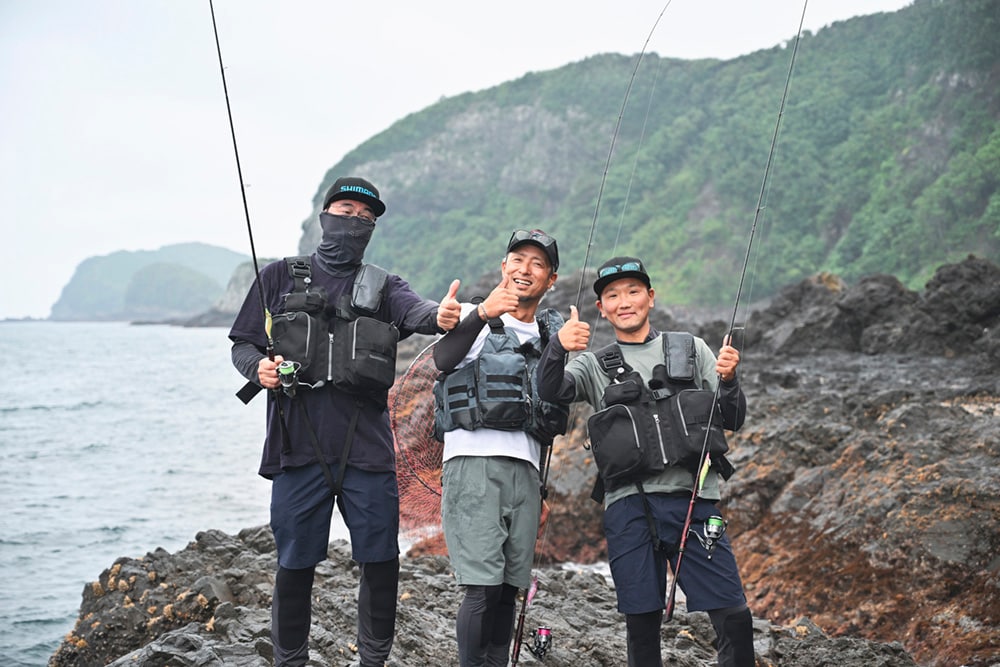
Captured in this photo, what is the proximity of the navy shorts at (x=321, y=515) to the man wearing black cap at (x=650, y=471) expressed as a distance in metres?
0.90

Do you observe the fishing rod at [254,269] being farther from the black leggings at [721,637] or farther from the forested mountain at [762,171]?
the forested mountain at [762,171]

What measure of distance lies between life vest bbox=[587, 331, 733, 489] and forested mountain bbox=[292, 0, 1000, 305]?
35.6 feet

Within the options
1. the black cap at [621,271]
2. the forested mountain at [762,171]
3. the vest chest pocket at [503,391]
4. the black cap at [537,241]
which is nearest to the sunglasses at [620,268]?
the black cap at [621,271]

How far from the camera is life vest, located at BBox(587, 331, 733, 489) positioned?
13.3 feet

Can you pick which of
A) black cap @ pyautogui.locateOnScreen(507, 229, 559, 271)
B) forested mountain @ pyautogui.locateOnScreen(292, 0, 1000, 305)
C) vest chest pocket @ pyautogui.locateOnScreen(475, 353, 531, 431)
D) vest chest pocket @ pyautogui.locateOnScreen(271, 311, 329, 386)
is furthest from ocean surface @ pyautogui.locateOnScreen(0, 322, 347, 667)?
forested mountain @ pyautogui.locateOnScreen(292, 0, 1000, 305)

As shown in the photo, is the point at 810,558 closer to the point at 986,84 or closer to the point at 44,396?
the point at 44,396

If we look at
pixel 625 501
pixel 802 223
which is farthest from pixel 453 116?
pixel 625 501

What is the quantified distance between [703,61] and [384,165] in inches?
2347

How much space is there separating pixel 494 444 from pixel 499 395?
0.22m

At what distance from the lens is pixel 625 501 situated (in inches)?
161

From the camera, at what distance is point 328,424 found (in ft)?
13.0

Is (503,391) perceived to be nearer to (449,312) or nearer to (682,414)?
(449,312)

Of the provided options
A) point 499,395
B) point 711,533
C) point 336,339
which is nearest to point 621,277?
point 499,395

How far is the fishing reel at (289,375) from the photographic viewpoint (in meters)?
3.83
